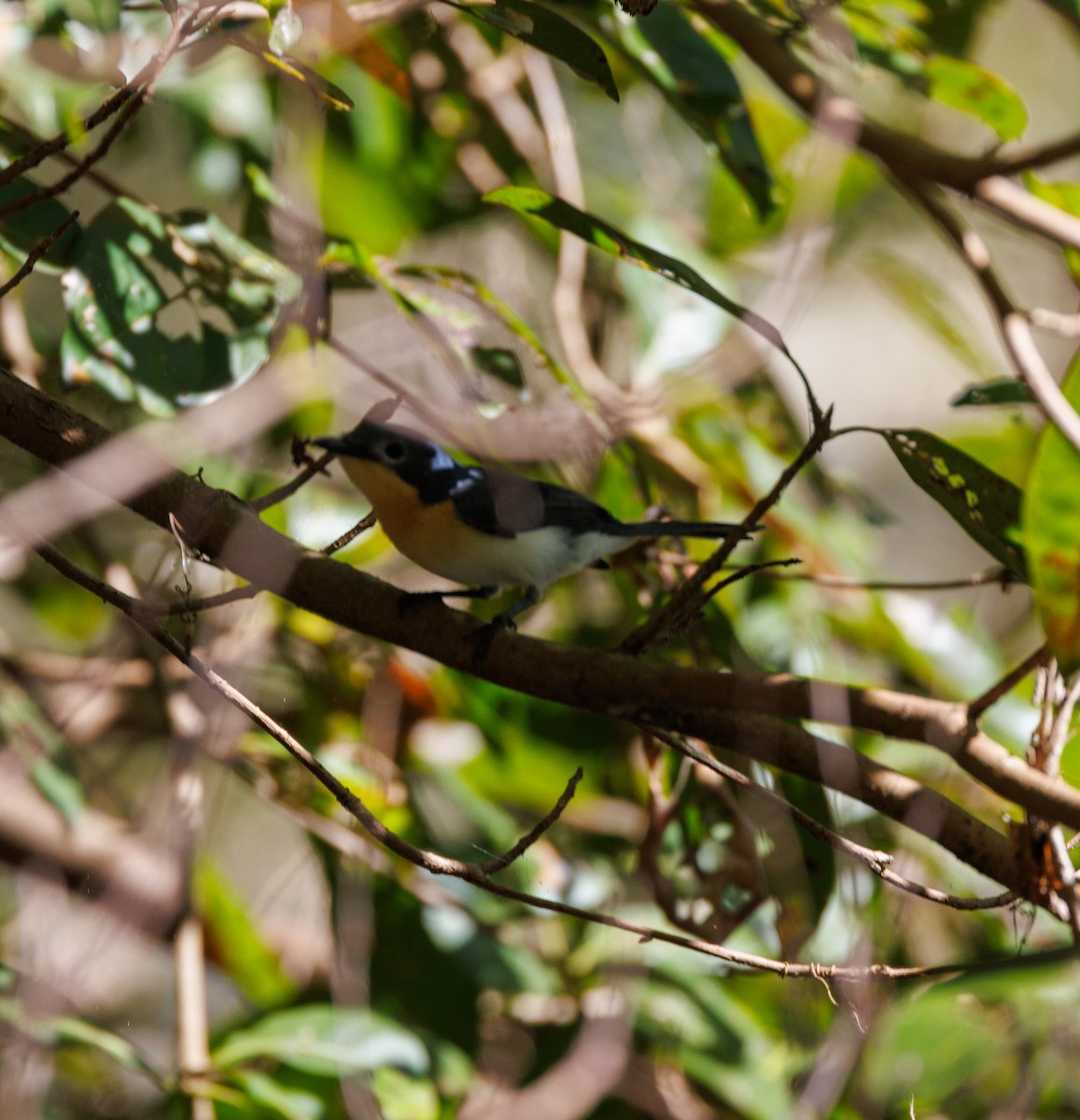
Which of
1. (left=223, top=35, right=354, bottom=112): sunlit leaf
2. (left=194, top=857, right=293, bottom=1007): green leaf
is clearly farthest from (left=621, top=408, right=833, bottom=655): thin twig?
(left=194, top=857, right=293, bottom=1007): green leaf

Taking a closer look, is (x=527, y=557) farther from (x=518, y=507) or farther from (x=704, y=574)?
(x=704, y=574)

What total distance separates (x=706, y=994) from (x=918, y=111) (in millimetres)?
4181

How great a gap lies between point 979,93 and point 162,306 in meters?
1.82

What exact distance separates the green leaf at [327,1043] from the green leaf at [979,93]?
7.85 feet

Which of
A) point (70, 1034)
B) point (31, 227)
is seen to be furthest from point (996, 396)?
point (70, 1034)

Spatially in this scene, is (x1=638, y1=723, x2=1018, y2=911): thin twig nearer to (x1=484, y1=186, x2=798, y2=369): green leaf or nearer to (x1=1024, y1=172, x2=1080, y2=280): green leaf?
(x1=484, y1=186, x2=798, y2=369): green leaf

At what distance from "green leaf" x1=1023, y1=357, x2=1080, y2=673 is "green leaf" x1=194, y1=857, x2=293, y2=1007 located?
2.36 meters

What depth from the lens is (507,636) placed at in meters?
1.74

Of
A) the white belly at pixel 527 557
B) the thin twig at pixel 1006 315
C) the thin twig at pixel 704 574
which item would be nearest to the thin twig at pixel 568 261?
the white belly at pixel 527 557

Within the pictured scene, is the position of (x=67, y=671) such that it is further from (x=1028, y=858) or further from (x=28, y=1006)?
(x=1028, y=858)

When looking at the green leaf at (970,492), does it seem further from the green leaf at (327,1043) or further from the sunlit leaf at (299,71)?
the green leaf at (327,1043)

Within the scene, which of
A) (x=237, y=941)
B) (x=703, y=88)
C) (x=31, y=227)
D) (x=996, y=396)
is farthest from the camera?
(x=237, y=941)

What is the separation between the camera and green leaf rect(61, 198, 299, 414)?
2068 mm

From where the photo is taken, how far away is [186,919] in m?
2.68
